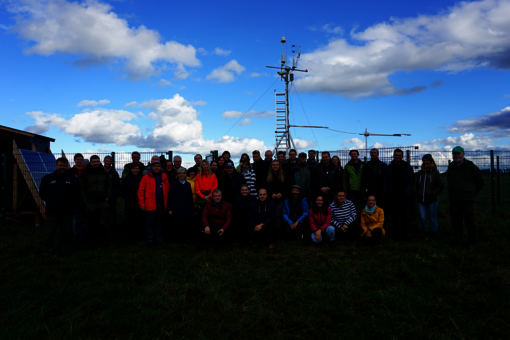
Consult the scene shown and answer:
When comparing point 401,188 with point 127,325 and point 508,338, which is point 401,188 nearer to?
point 508,338

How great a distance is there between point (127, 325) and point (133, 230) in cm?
381

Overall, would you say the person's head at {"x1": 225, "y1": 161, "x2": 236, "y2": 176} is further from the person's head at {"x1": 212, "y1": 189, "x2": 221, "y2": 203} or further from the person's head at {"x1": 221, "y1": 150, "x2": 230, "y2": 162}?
the person's head at {"x1": 212, "y1": 189, "x2": 221, "y2": 203}

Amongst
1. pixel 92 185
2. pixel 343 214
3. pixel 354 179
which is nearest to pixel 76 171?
pixel 92 185

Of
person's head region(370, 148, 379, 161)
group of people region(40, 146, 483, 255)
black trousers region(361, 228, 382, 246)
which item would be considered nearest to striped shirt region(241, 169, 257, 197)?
group of people region(40, 146, 483, 255)

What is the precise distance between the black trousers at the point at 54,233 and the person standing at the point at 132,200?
116 cm

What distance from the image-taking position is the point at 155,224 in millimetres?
6789

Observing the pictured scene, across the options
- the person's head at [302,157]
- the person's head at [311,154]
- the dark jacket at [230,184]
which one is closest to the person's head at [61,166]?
the dark jacket at [230,184]

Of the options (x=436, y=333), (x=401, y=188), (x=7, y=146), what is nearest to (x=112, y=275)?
(x=436, y=333)

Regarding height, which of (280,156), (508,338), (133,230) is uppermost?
(280,156)

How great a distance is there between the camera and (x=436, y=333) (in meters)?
3.14

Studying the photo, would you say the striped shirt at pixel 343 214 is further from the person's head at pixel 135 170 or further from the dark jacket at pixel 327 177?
the person's head at pixel 135 170

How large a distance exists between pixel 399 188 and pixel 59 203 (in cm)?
709

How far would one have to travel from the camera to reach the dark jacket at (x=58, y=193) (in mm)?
5836

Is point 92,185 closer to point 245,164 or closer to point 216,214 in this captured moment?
point 216,214
